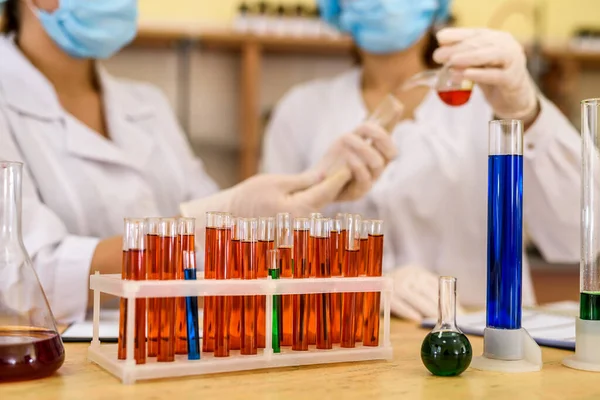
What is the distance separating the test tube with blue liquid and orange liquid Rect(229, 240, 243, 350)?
0.35 metres

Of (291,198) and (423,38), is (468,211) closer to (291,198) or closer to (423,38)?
(423,38)

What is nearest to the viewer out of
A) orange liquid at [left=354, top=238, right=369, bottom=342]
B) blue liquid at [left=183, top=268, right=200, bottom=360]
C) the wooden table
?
the wooden table

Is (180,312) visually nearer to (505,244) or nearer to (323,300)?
(323,300)

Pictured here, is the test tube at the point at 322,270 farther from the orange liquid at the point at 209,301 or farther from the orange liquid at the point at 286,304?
the orange liquid at the point at 209,301

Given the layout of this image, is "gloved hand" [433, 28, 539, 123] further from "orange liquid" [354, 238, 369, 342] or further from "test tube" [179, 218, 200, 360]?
"test tube" [179, 218, 200, 360]

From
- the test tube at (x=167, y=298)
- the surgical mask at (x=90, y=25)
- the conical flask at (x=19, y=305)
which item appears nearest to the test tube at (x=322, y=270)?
the test tube at (x=167, y=298)

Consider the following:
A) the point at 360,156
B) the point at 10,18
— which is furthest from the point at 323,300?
the point at 10,18

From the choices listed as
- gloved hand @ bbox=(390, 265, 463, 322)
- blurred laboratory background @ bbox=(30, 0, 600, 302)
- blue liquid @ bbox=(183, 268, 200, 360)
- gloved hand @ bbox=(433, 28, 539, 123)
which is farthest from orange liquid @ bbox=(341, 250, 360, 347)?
blurred laboratory background @ bbox=(30, 0, 600, 302)

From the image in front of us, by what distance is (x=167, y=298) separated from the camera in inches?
36.5

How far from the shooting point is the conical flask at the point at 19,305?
883 mm

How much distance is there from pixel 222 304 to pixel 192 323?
48mm

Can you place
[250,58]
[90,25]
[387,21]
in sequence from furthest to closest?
[250,58] < [387,21] < [90,25]

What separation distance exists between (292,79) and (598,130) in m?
3.52

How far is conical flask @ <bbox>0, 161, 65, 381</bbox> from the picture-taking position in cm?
88
